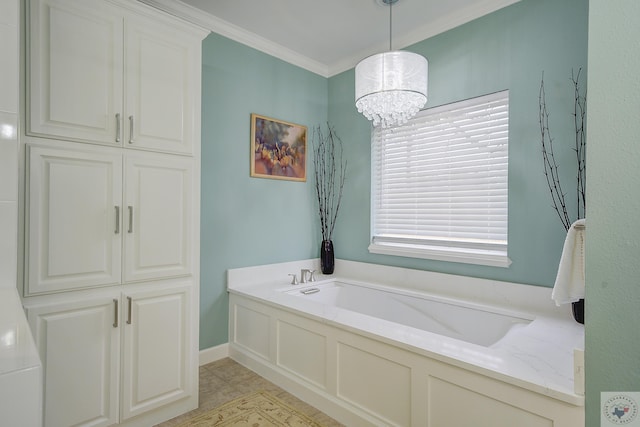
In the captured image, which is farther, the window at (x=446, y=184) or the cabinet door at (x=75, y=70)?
the window at (x=446, y=184)

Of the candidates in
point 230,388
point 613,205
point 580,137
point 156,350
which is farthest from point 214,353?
point 580,137

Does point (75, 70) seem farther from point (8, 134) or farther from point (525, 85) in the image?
point (525, 85)

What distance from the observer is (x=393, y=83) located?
6.68ft

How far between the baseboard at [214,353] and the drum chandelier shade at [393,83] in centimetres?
223

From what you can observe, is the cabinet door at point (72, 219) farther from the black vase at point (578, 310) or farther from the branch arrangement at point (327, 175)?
the black vase at point (578, 310)

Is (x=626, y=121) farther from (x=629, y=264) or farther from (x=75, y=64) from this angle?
(x=75, y=64)

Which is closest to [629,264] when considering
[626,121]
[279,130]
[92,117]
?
[626,121]

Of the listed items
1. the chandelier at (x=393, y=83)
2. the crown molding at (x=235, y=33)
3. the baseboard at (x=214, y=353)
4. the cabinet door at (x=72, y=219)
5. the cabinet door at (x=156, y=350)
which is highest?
the crown molding at (x=235, y=33)

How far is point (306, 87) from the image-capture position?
342cm

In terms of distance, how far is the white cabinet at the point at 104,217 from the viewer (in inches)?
62.0

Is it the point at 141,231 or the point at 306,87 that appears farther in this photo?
the point at 306,87

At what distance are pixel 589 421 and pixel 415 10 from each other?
275cm

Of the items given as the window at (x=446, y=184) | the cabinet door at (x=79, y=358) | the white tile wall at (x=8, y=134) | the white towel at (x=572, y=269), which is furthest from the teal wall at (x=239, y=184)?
the white towel at (x=572, y=269)

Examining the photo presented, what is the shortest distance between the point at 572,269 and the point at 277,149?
7.89ft
